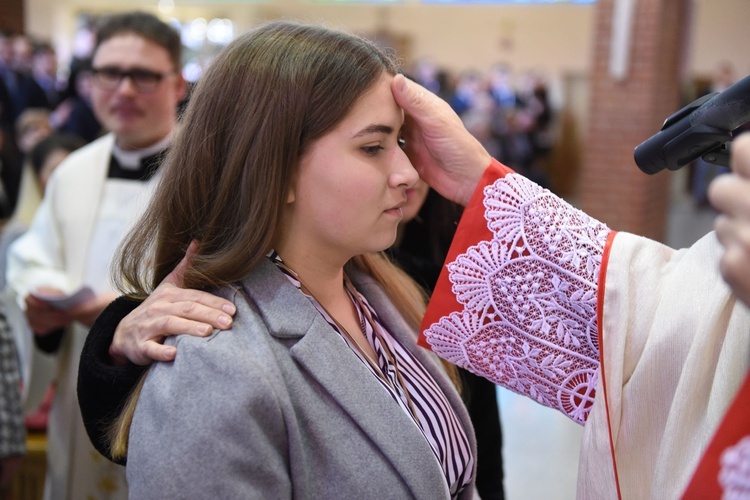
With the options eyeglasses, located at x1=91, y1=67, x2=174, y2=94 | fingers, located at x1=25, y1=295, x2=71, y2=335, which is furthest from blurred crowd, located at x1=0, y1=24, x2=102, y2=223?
fingers, located at x1=25, y1=295, x2=71, y2=335

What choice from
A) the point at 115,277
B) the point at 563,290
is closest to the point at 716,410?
the point at 563,290

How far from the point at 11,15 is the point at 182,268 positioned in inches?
557

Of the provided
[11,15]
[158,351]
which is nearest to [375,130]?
[158,351]

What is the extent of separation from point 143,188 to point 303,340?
1.39 m

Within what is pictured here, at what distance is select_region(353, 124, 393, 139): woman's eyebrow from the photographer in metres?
1.33

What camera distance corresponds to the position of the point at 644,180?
6.18m

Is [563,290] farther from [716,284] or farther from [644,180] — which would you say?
[644,180]

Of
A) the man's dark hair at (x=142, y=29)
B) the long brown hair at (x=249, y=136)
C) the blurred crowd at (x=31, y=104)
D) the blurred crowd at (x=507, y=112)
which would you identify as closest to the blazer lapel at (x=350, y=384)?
the long brown hair at (x=249, y=136)

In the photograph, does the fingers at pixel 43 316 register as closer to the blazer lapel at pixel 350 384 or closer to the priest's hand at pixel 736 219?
the blazer lapel at pixel 350 384

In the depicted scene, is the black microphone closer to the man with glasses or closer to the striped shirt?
the striped shirt

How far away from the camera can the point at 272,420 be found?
1.13 m

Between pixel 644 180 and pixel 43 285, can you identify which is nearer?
pixel 43 285

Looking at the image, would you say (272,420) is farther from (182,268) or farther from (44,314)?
(44,314)

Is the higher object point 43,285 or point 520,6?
point 520,6
